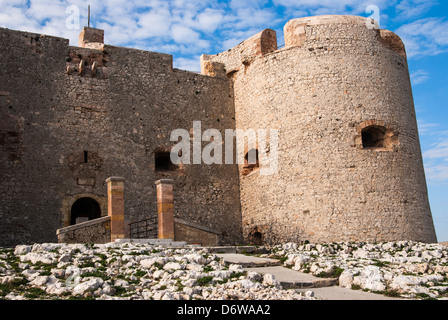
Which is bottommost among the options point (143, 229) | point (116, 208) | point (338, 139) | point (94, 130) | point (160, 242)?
point (160, 242)

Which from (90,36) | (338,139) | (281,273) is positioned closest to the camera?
(281,273)

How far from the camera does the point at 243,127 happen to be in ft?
51.1

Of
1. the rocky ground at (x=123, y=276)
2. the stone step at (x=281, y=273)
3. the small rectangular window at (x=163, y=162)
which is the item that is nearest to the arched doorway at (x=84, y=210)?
the small rectangular window at (x=163, y=162)

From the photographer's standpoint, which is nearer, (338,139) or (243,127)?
(338,139)

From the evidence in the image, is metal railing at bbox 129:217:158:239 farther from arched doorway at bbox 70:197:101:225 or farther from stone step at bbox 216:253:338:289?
stone step at bbox 216:253:338:289

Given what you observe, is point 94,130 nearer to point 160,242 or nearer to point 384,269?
point 160,242

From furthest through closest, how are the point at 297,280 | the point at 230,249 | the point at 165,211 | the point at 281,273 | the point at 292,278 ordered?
the point at 165,211
the point at 230,249
the point at 281,273
the point at 292,278
the point at 297,280

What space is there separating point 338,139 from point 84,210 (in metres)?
7.81

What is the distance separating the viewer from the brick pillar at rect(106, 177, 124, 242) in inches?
423

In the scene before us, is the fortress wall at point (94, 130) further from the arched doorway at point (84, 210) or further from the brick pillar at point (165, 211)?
the brick pillar at point (165, 211)

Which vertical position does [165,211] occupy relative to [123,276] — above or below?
above

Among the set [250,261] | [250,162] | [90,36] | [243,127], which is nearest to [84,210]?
[250,162]

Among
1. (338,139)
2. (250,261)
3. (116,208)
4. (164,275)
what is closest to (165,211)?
(116,208)

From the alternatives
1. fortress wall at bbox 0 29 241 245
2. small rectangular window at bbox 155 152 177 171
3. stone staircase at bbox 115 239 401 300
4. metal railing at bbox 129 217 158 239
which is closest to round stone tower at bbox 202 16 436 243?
fortress wall at bbox 0 29 241 245
